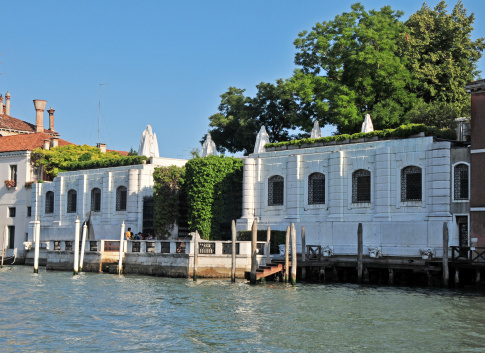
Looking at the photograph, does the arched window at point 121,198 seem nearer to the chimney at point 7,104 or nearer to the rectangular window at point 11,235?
the rectangular window at point 11,235

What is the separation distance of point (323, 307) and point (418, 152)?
13.3 metres

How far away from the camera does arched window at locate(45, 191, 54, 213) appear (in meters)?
61.5

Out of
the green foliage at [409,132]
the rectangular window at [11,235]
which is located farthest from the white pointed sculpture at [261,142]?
the rectangular window at [11,235]

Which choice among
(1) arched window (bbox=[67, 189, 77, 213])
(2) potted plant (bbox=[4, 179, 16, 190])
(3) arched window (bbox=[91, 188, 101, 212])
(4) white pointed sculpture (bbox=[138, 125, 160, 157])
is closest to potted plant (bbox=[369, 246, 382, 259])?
(4) white pointed sculpture (bbox=[138, 125, 160, 157])

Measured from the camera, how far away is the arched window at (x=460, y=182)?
3700 cm

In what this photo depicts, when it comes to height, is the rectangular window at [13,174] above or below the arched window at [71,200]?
above

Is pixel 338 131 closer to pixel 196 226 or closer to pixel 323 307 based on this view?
pixel 196 226

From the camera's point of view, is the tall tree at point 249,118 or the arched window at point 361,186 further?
the tall tree at point 249,118

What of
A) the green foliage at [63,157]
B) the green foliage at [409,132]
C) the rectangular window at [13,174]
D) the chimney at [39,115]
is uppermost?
the chimney at [39,115]

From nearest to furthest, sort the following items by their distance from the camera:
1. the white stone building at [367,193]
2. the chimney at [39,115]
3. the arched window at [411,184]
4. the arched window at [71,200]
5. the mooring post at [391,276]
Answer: the mooring post at [391,276], the white stone building at [367,193], the arched window at [411,184], the arched window at [71,200], the chimney at [39,115]

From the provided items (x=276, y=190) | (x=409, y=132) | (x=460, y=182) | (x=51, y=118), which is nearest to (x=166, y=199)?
(x=276, y=190)

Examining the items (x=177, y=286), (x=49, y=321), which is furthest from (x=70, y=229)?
(x=49, y=321)

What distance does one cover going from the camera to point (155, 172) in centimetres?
5188

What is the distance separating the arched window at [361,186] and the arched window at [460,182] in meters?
5.17
